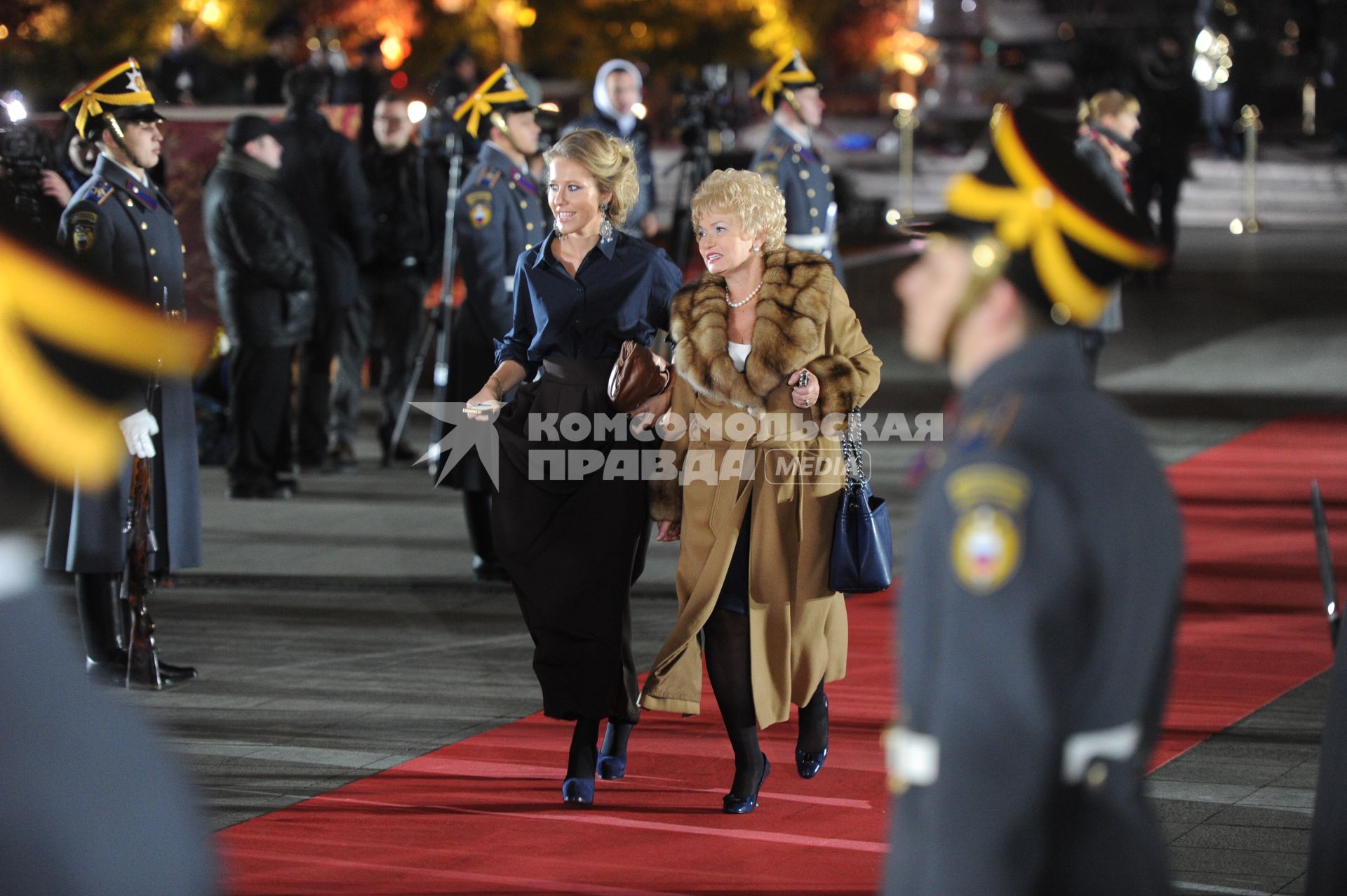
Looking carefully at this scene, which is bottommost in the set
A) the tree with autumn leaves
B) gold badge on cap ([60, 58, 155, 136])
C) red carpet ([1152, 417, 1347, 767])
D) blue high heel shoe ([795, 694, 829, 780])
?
red carpet ([1152, 417, 1347, 767])

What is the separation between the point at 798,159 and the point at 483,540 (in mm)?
3533

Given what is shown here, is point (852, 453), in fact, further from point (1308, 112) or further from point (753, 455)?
point (1308, 112)

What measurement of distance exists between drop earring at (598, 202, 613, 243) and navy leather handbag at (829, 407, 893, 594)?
891 mm

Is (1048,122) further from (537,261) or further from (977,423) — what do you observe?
(537,261)

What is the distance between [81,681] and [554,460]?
3.46 m

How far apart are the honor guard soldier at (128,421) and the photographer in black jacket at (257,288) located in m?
2.60

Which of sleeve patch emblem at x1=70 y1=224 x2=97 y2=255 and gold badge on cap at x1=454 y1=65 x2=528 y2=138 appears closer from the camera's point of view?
sleeve patch emblem at x1=70 y1=224 x2=97 y2=255

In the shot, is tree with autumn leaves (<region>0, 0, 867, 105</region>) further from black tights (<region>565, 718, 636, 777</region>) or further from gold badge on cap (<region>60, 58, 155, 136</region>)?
black tights (<region>565, 718, 636, 777</region>)

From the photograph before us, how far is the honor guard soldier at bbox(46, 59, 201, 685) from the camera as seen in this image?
251 inches

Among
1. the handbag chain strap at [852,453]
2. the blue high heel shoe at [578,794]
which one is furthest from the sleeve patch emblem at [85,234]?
the handbag chain strap at [852,453]

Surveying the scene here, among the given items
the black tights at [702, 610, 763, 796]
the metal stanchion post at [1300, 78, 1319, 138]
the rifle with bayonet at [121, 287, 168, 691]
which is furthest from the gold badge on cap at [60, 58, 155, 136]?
the metal stanchion post at [1300, 78, 1319, 138]

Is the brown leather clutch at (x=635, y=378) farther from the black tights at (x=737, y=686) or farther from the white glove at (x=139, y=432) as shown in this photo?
the white glove at (x=139, y=432)

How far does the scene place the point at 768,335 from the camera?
5.13 metres

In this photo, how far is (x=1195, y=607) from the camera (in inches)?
297
